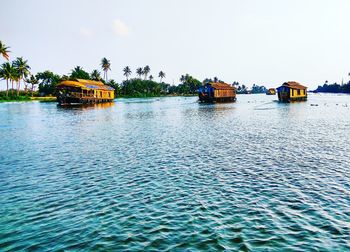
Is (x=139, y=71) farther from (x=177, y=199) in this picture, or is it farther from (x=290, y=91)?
(x=177, y=199)

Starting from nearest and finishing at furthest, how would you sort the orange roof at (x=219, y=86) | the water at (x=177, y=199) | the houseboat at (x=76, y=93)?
the water at (x=177, y=199) → the houseboat at (x=76, y=93) → the orange roof at (x=219, y=86)

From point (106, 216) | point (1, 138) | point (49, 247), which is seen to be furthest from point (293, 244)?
point (1, 138)

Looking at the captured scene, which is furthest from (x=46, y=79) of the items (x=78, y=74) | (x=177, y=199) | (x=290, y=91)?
(x=177, y=199)

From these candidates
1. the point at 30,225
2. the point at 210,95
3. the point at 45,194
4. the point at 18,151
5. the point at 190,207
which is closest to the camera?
the point at 30,225

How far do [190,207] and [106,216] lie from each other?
8.19ft

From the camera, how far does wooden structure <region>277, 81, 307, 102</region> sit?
69875 mm

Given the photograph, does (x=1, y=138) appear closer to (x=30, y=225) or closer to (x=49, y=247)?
(x=30, y=225)

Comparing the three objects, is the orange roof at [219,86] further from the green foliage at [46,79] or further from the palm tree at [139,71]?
the palm tree at [139,71]

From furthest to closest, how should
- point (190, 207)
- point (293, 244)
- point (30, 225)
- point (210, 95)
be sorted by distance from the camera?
point (210, 95) → point (190, 207) → point (30, 225) → point (293, 244)

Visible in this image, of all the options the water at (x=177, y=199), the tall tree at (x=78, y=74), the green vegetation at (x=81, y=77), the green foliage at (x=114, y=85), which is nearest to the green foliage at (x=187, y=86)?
the green vegetation at (x=81, y=77)

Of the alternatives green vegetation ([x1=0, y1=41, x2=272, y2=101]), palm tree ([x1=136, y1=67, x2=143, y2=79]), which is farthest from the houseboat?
palm tree ([x1=136, y1=67, x2=143, y2=79])

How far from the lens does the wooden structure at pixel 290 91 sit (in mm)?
69875

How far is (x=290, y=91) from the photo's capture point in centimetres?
7019

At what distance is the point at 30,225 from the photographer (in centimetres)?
748
